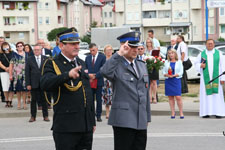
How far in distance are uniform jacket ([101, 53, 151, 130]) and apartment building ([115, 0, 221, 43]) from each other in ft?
267

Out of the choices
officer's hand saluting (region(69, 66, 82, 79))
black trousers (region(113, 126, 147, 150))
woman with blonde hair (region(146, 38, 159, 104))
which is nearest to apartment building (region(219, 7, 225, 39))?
woman with blonde hair (region(146, 38, 159, 104))

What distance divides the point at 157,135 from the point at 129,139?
14.2 feet

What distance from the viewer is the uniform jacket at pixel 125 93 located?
285 inches

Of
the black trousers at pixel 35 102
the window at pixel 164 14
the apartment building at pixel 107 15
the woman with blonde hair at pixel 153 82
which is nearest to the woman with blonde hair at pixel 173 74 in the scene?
the woman with blonde hair at pixel 153 82

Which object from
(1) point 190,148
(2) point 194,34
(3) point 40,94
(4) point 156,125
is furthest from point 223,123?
(2) point 194,34

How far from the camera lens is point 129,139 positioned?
7.21 metres

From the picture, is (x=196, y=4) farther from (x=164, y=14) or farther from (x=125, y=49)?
(x=125, y=49)

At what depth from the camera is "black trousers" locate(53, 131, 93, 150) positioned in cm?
660

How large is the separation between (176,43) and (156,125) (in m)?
5.90

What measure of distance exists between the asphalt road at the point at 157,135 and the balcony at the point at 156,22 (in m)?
81.7

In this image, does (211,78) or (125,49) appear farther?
(211,78)

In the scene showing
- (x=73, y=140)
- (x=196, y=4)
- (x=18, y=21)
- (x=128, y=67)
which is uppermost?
(x=196, y=4)

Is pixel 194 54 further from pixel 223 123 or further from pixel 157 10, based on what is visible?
pixel 157 10

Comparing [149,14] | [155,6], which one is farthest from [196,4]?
[149,14]
